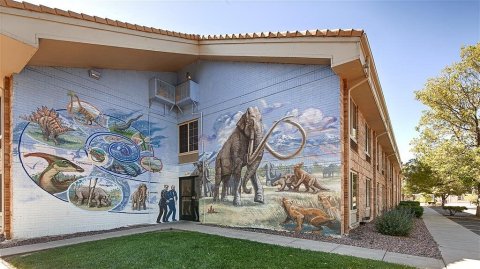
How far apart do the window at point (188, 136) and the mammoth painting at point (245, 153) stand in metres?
1.88

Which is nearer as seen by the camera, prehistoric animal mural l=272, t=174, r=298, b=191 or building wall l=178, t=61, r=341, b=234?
building wall l=178, t=61, r=341, b=234

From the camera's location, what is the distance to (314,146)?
32.5 ft

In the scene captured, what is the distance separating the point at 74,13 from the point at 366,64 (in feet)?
28.7

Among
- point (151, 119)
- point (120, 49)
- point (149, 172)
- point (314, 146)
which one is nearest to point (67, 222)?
point (149, 172)

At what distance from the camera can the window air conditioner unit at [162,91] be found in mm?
13383

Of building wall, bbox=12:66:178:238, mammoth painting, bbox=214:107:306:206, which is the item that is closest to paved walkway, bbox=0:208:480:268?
building wall, bbox=12:66:178:238

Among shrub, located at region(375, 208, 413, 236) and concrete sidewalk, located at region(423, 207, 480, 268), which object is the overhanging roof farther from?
concrete sidewalk, located at region(423, 207, 480, 268)

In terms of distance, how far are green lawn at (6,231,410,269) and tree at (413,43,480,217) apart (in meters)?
15.2

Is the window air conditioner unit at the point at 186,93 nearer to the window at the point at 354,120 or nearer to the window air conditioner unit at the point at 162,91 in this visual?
the window air conditioner unit at the point at 162,91

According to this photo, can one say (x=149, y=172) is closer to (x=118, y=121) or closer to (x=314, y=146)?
(x=118, y=121)

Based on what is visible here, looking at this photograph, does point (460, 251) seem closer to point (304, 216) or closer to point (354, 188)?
point (354, 188)

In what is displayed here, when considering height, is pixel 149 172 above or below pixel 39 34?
below

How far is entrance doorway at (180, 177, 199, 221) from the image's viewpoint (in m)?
13.7

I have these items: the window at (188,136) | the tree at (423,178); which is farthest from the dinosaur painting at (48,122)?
the tree at (423,178)
